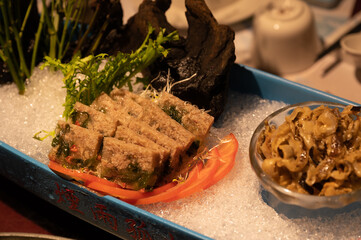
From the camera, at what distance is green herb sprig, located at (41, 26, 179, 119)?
71.2 inches

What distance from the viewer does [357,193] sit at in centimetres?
136

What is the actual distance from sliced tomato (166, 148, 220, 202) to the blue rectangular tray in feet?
0.50

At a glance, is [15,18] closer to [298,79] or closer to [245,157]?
[245,157]

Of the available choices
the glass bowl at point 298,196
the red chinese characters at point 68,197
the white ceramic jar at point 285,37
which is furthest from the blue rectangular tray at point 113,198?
the white ceramic jar at point 285,37

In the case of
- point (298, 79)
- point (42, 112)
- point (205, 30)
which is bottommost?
point (298, 79)

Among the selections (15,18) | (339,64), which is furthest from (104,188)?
(339,64)

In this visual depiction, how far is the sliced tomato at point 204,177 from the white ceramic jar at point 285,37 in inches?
48.8

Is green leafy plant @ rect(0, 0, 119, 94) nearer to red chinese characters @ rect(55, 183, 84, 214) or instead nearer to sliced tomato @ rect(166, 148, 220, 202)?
red chinese characters @ rect(55, 183, 84, 214)

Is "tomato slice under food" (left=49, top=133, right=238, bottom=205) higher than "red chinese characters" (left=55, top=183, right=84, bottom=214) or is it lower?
higher

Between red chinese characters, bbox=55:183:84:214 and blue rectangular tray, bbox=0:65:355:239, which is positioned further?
red chinese characters, bbox=55:183:84:214

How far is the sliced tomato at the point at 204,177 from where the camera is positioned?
163cm

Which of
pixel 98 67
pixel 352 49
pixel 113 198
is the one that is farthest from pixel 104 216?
pixel 352 49

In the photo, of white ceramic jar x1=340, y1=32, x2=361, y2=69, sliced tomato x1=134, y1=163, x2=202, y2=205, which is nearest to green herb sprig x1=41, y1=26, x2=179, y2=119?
sliced tomato x1=134, y1=163, x2=202, y2=205

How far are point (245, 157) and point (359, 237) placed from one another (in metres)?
0.53
